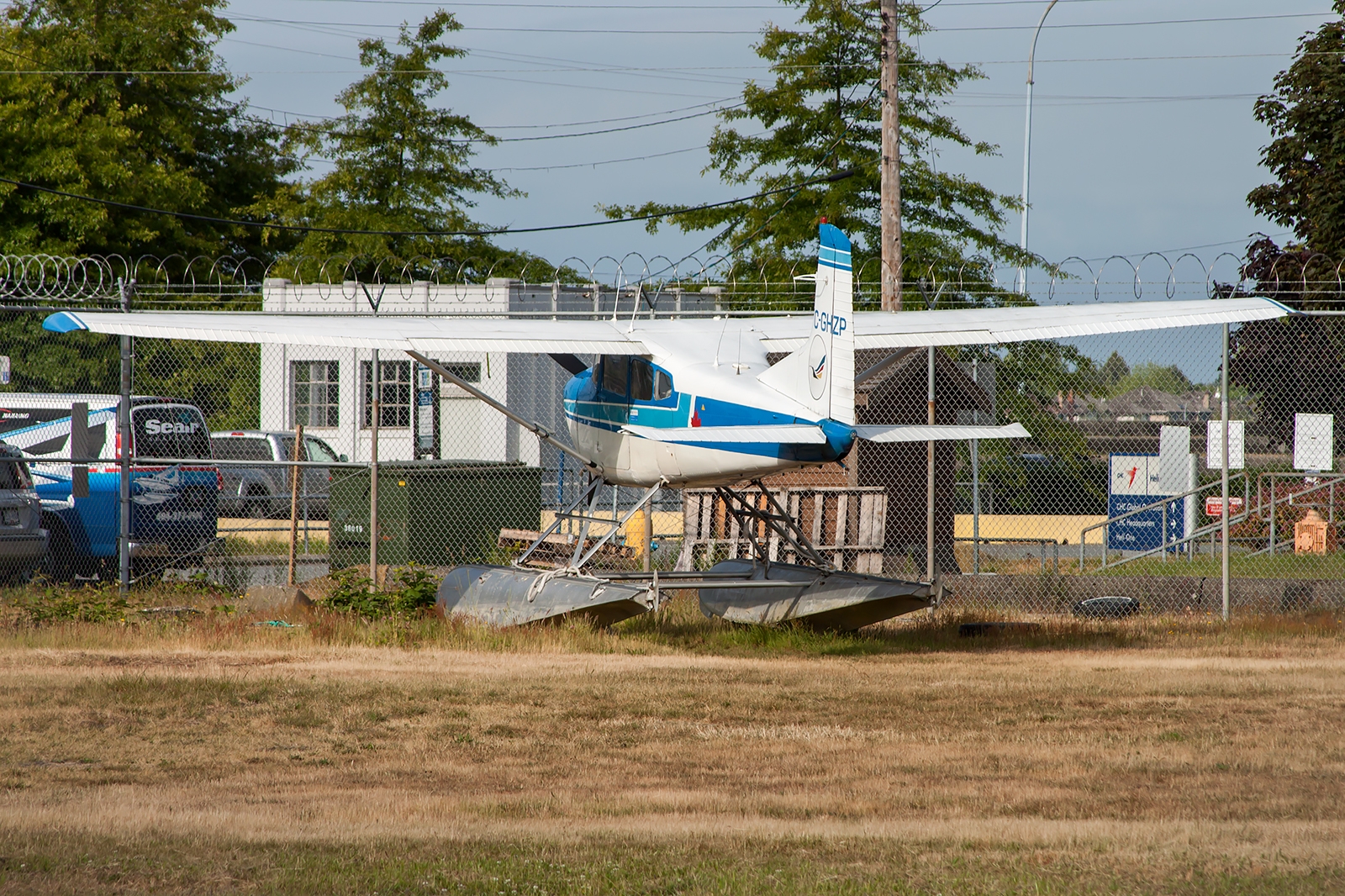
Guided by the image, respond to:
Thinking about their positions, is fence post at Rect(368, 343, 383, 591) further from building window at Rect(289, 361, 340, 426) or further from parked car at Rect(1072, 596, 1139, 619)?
building window at Rect(289, 361, 340, 426)

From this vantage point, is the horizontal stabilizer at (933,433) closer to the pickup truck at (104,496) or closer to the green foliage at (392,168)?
the pickup truck at (104,496)

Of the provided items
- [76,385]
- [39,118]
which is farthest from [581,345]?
[39,118]

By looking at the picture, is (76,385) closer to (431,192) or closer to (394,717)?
(431,192)

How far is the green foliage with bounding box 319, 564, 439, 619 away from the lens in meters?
12.4

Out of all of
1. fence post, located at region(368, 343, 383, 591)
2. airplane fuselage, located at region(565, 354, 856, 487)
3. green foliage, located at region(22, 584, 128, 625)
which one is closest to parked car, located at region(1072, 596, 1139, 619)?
airplane fuselage, located at region(565, 354, 856, 487)

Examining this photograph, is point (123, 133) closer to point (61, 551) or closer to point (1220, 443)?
point (61, 551)

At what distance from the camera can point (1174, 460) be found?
1814cm

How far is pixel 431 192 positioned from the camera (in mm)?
32750

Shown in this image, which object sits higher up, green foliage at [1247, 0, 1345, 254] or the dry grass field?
green foliage at [1247, 0, 1345, 254]

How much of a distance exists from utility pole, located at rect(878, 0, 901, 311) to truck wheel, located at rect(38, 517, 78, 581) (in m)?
9.19

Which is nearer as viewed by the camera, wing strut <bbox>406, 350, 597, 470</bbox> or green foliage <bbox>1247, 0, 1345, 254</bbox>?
wing strut <bbox>406, 350, 597, 470</bbox>

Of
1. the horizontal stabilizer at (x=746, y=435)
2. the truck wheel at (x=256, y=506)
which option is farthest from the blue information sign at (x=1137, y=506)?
the truck wheel at (x=256, y=506)

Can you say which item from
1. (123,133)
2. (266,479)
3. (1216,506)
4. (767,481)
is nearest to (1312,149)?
(1216,506)

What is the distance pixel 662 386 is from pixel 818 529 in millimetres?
3998
